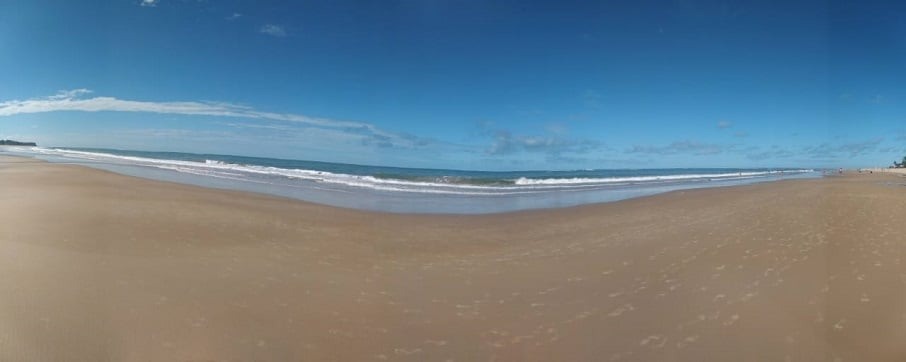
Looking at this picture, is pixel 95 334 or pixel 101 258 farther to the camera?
pixel 101 258

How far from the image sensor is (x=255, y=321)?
4539mm

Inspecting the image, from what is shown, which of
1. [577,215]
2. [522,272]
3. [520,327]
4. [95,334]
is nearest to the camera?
[95,334]

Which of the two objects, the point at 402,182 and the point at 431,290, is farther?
the point at 402,182

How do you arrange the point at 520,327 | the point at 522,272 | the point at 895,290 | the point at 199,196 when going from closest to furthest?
1. the point at 520,327
2. the point at 895,290
3. the point at 522,272
4. the point at 199,196

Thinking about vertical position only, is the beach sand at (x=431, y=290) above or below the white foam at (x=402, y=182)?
below

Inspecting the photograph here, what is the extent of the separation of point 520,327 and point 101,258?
6010mm

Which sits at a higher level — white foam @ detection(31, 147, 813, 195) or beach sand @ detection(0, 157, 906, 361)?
white foam @ detection(31, 147, 813, 195)

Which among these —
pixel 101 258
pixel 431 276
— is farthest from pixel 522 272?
pixel 101 258

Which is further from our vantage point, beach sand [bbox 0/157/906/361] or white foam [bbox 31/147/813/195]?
white foam [bbox 31/147/813/195]

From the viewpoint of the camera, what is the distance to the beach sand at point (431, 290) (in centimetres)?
415

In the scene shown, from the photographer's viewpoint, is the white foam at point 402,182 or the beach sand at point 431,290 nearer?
the beach sand at point 431,290

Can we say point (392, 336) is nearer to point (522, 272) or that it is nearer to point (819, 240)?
point (522, 272)

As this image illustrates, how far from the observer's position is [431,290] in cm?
577

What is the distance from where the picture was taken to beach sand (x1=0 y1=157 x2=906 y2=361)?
415cm
